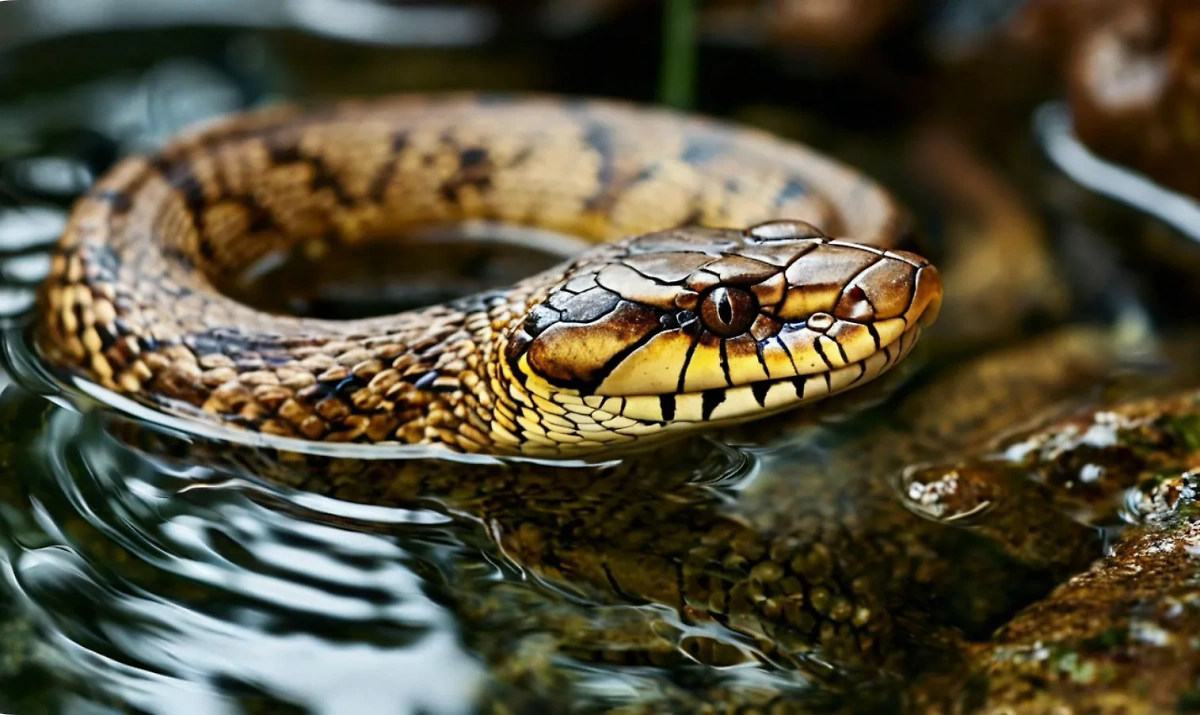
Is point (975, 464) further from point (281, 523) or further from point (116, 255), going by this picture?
point (116, 255)

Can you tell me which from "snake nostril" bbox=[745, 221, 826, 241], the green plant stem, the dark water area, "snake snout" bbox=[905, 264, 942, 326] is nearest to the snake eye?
"snake nostril" bbox=[745, 221, 826, 241]

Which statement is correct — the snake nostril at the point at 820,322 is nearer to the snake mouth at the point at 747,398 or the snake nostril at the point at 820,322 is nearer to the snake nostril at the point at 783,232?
the snake mouth at the point at 747,398

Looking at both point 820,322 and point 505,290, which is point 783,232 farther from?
point 505,290

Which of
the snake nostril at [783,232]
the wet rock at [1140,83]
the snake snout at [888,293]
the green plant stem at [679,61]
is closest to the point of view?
the snake snout at [888,293]

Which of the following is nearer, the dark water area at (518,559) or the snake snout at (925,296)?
the dark water area at (518,559)

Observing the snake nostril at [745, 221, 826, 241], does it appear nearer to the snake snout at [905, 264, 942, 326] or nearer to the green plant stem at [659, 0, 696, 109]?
the snake snout at [905, 264, 942, 326]

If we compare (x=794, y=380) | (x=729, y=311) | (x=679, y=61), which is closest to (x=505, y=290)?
(x=729, y=311)

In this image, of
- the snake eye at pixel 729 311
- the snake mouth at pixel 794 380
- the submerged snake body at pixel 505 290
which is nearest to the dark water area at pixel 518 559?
the submerged snake body at pixel 505 290

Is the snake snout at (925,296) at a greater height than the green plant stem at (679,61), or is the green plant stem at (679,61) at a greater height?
the green plant stem at (679,61)
